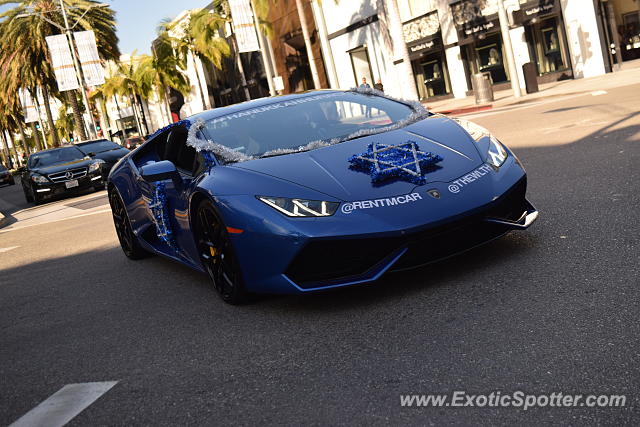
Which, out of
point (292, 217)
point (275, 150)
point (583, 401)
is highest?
point (275, 150)

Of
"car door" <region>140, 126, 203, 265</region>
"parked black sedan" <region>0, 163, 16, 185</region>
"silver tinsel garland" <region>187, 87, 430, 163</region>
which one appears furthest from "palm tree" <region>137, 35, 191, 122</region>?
"silver tinsel garland" <region>187, 87, 430, 163</region>

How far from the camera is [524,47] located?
29.3 metres

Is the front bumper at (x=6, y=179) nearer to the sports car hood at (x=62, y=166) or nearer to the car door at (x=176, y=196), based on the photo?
the sports car hood at (x=62, y=166)

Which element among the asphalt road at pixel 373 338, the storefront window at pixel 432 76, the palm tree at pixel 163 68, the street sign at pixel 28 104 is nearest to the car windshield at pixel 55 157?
the asphalt road at pixel 373 338

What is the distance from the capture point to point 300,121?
561 cm

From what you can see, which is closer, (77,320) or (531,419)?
(531,419)

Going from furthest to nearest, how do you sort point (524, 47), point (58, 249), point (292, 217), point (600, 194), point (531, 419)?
point (524, 47) < point (58, 249) < point (600, 194) < point (292, 217) < point (531, 419)

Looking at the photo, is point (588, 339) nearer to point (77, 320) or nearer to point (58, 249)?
point (77, 320)

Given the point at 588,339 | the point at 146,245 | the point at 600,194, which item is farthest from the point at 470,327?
the point at 146,245

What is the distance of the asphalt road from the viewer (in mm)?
3072

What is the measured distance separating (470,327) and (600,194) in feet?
10.3

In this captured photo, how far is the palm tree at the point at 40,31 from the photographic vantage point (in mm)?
43625

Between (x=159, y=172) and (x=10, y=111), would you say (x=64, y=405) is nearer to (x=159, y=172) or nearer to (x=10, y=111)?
(x=159, y=172)

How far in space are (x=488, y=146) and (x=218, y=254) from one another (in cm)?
186
